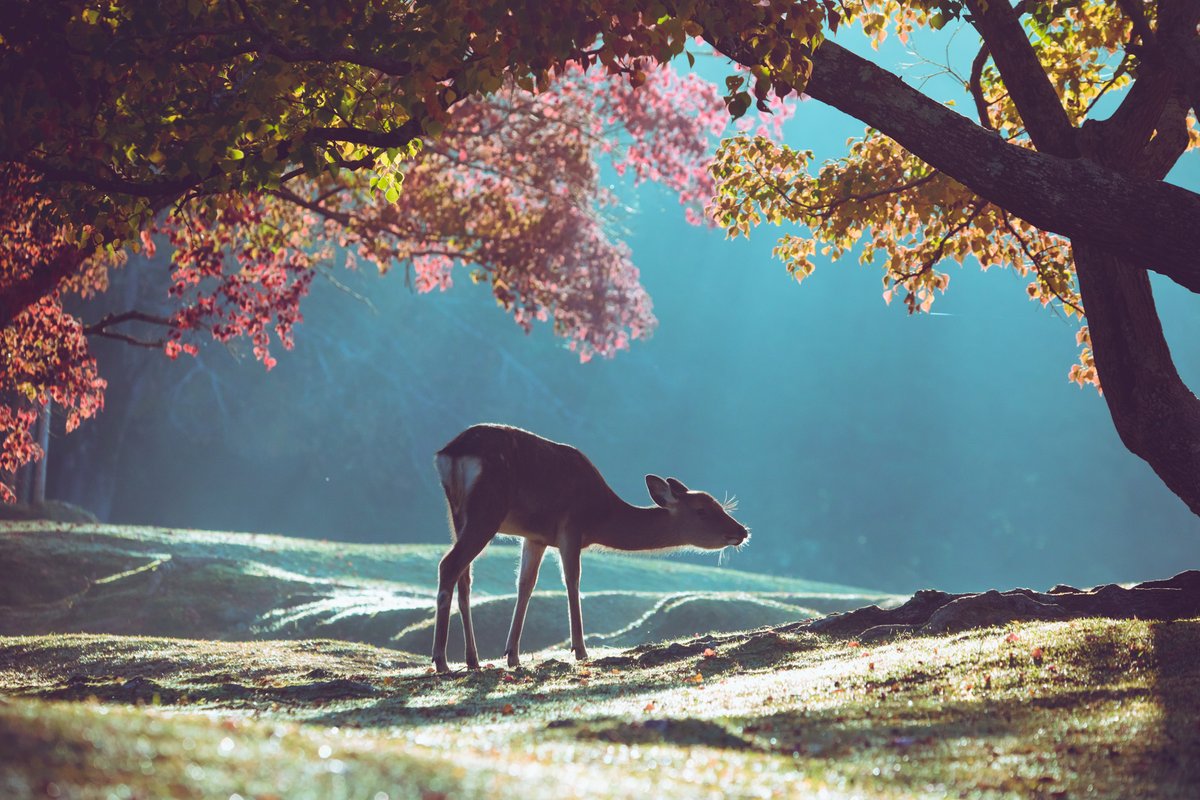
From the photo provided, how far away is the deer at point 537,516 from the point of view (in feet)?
33.5

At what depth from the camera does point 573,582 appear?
10.8m

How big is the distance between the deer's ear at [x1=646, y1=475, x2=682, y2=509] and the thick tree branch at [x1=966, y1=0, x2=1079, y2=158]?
514 centimetres

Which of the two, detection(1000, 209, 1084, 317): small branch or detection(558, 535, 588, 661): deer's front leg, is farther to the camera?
detection(1000, 209, 1084, 317): small branch

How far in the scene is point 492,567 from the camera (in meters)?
22.0

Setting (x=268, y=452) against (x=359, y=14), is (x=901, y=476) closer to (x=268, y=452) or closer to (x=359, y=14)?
(x=268, y=452)

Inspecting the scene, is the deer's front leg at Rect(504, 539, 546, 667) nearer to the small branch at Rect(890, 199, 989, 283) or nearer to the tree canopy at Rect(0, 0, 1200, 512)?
the tree canopy at Rect(0, 0, 1200, 512)

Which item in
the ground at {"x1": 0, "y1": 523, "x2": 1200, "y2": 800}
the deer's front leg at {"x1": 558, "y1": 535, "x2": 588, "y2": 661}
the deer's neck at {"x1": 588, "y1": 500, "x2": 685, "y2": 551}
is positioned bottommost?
the ground at {"x1": 0, "y1": 523, "x2": 1200, "y2": 800}

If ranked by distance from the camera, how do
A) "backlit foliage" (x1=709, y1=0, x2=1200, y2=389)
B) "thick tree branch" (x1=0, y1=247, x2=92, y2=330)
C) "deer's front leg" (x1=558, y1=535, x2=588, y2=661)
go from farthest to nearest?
"thick tree branch" (x1=0, y1=247, x2=92, y2=330), "backlit foliage" (x1=709, y1=0, x2=1200, y2=389), "deer's front leg" (x1=558, y1=535, x2=588, y2=661)

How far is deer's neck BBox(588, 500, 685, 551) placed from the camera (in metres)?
11.7

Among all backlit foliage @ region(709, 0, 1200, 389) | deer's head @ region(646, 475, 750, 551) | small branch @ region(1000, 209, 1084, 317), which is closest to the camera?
backlit foliage @ region(709, 0, 1200, 389)

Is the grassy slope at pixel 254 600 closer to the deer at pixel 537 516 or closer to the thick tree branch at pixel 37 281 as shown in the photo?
the deer at pixel 537 516

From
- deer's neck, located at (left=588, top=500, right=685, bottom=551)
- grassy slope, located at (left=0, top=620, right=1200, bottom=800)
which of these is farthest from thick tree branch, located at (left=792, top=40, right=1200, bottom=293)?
deer's neck, located at (left=588, top=500, right=685, bottom=551)

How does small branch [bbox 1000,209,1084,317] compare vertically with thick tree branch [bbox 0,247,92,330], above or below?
above

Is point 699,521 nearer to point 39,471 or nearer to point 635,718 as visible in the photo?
point 635,718
